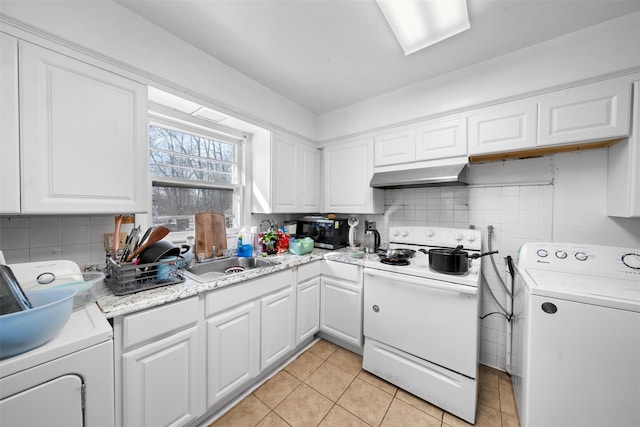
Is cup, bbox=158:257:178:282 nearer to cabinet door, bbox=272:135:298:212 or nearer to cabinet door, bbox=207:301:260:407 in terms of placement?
cabinet door, bbox=207:301:260:407

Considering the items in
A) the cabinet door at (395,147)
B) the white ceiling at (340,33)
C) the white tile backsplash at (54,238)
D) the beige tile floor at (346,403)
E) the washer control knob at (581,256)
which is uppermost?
the white ceiling at (340,33)

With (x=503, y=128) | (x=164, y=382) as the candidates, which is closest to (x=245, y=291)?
(x=164, y=382)

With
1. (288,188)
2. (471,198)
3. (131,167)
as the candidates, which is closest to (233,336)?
(131,167)


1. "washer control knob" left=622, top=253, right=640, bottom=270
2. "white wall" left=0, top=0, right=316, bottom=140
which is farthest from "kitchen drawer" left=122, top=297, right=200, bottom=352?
"washer control knob" left=622, top=253, right=640, bottom=270

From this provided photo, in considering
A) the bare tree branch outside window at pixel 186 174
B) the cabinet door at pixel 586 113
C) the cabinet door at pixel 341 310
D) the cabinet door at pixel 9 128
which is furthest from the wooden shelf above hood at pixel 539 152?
the cabinet door at pixel 9 128

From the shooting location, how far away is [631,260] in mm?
1266

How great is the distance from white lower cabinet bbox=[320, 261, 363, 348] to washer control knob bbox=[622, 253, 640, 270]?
5.07 feet

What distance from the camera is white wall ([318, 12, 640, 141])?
1354mm

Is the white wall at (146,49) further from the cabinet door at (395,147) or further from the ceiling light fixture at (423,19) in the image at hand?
the ceiling light fixture at (423,19)

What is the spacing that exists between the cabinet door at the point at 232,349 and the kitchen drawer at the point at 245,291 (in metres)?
0.05

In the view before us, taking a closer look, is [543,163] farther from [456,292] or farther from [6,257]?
[6,257]

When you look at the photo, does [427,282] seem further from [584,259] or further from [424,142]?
[424,142]

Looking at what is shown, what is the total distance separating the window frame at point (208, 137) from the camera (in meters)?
1.80

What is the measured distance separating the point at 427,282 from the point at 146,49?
2334mm
